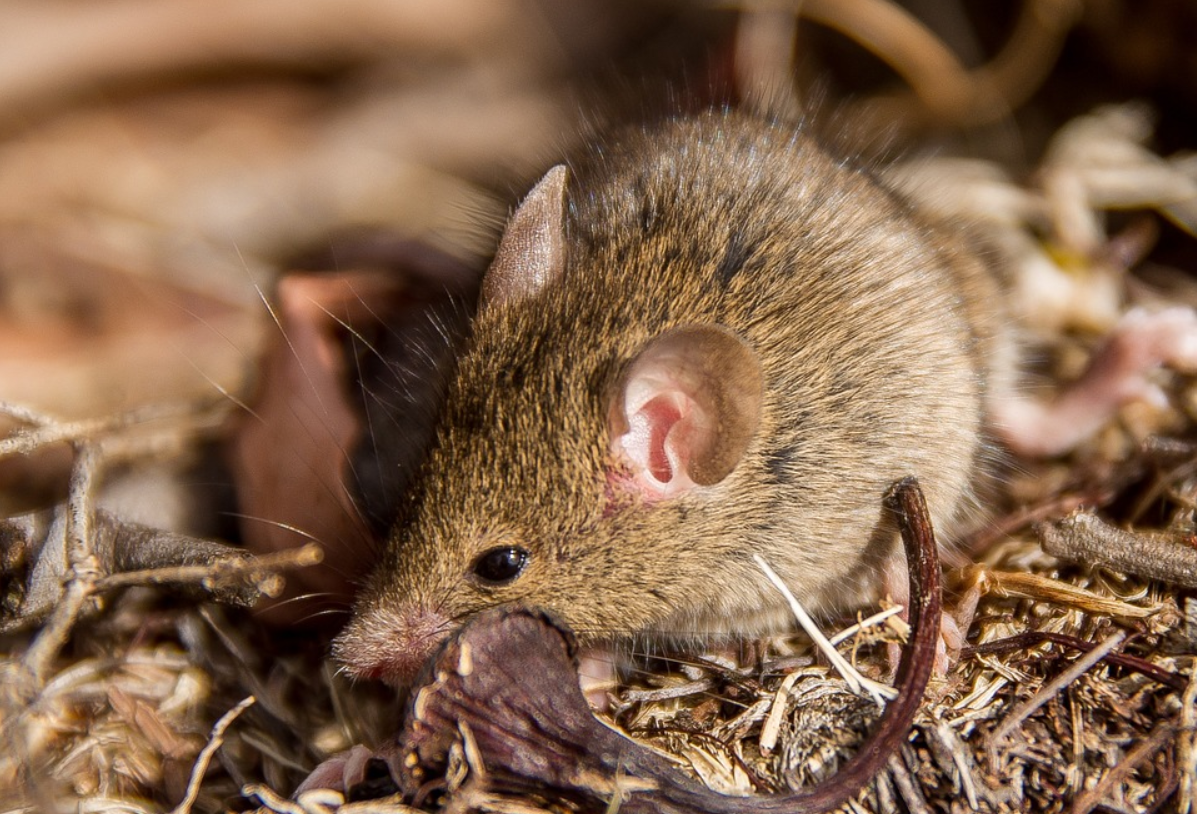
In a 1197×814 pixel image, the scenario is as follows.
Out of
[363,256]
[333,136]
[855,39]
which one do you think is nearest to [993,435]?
[363,256]

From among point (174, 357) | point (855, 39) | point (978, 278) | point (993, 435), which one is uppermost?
point (855, 39)

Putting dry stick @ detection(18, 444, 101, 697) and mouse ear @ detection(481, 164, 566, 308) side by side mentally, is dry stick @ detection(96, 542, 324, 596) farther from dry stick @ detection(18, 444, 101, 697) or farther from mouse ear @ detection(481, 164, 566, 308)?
mouse ear @ detection(481, 164, 566, 308)

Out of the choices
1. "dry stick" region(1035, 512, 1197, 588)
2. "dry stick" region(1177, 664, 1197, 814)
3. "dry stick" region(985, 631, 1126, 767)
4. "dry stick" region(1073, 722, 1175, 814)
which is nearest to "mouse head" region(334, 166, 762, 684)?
"dry stick" region(985, 631, 1126, 767)

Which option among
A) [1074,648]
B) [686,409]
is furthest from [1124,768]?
[686,409]

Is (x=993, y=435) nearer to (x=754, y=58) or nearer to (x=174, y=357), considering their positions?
(x=754, y=58)

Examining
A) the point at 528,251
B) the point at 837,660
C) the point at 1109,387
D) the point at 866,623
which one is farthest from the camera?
the point at 1109,387

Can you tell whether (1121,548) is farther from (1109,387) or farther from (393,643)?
(393,643)

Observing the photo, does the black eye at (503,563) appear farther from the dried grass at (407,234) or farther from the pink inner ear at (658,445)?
the dried grass at (407,234)
